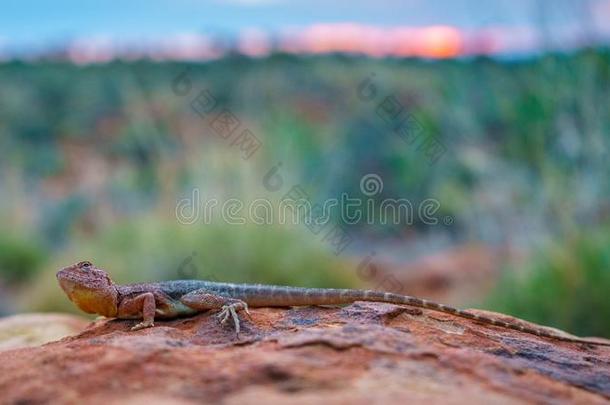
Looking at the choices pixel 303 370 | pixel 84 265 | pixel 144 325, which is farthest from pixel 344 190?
pixel 303 370

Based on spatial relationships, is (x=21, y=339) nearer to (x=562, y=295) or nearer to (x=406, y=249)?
(x=562, y=295)

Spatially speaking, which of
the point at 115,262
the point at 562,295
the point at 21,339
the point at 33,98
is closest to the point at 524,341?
the point at 21,339

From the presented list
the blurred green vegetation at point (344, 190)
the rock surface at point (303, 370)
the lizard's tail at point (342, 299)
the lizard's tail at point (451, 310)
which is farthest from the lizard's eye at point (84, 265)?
the blurred green vegetation at point (344, 190)

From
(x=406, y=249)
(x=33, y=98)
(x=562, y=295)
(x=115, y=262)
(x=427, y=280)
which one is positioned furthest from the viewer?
(x=33, y=98)

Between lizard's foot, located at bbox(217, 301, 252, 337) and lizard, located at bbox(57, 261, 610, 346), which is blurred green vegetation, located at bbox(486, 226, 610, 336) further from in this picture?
lizard's foot, located at bbox(217, 301, 252, 337)

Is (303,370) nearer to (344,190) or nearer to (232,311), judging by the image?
(232,311)

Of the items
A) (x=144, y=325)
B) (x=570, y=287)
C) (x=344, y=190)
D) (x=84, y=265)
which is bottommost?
(x=570, y=287)
